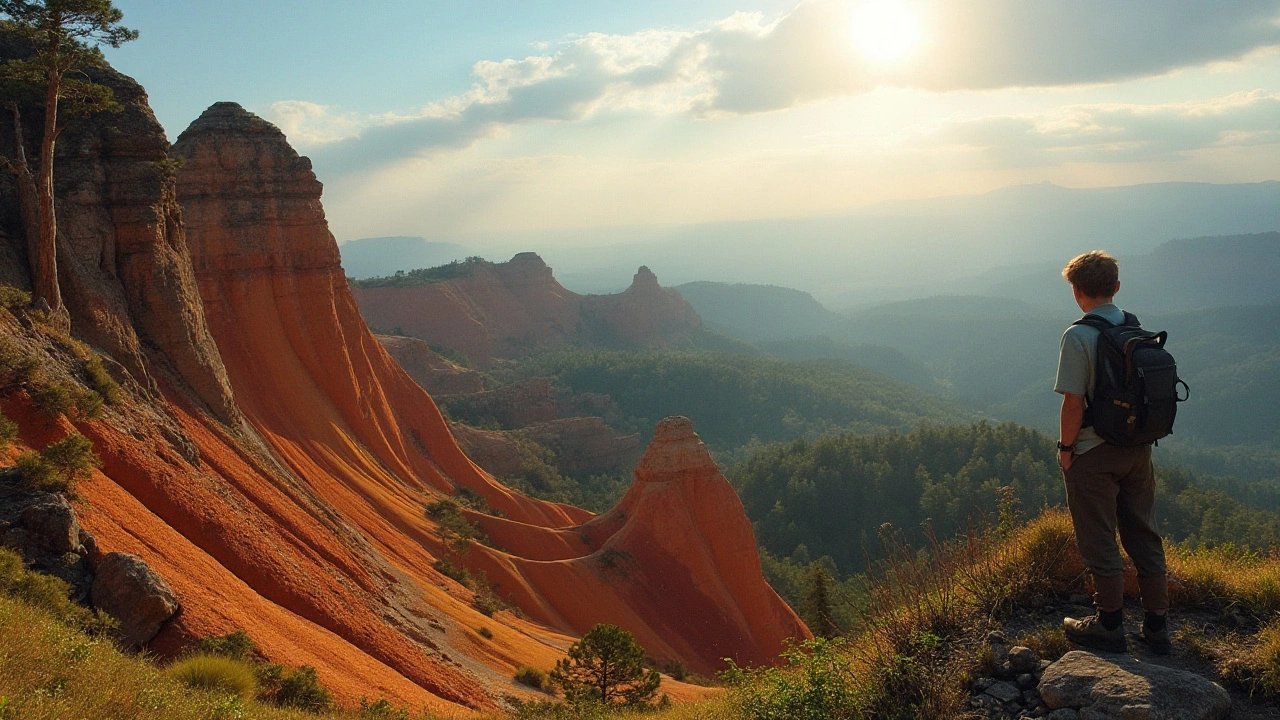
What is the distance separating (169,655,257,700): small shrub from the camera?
631 centimetres

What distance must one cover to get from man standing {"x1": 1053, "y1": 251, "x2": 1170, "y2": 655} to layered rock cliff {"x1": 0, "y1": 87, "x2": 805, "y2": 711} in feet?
25.4

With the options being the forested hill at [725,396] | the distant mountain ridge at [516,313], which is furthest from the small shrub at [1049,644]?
the distant mountain ridge at [516,313]

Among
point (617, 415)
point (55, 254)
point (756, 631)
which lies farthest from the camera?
point (617, 415)

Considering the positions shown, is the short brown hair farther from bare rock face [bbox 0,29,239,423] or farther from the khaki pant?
bare rock face [bbox 0,29,239,423]

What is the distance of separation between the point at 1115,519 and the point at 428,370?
59242 millimetres

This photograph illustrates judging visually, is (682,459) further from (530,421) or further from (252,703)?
(530,421)

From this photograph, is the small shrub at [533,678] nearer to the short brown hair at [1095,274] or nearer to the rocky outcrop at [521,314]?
the short brown hair at [1095,274]

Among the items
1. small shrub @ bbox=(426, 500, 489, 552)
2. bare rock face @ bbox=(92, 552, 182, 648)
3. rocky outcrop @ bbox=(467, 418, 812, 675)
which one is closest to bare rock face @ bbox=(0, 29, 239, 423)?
bare rock face @ bbox=(92, 552, 182, 648)

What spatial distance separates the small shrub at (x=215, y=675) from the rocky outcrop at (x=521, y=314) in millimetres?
71362

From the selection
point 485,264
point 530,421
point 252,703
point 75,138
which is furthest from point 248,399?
point 485,264

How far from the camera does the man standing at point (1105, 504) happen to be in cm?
487

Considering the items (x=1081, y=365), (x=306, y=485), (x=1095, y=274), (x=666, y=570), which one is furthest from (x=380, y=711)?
(x=666, y=570)

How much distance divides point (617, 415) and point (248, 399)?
5377 cm

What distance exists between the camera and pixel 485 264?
10556 cm
